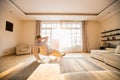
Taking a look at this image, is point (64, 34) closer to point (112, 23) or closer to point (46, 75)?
point (112, 23)

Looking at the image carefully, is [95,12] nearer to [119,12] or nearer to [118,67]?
[119,12]

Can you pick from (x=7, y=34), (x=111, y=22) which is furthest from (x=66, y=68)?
(x=111, y=22)

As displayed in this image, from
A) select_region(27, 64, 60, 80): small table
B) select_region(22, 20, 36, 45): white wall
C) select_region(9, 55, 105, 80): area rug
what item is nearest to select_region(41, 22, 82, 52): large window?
select_region(22, 20, 36, 45): white wall

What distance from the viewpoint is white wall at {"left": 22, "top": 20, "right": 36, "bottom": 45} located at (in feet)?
25.2

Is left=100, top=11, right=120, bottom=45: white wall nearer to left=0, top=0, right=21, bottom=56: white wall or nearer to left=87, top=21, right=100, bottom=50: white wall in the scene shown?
left=87, top=21, right=100, bottom=50: white wall

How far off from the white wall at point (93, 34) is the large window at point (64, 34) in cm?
71

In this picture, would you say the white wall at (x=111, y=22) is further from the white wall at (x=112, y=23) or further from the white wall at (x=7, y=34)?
the white wall at (x=7, y=34)

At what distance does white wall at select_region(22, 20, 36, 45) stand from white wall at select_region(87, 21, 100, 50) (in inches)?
168

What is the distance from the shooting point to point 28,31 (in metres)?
7.72

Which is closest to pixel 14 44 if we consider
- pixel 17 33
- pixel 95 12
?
pixel 17 33

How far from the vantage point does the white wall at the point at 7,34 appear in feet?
16.8

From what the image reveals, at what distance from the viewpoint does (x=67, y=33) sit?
788 cm

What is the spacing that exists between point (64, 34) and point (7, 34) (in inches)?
154

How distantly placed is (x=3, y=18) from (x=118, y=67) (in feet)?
18.0
